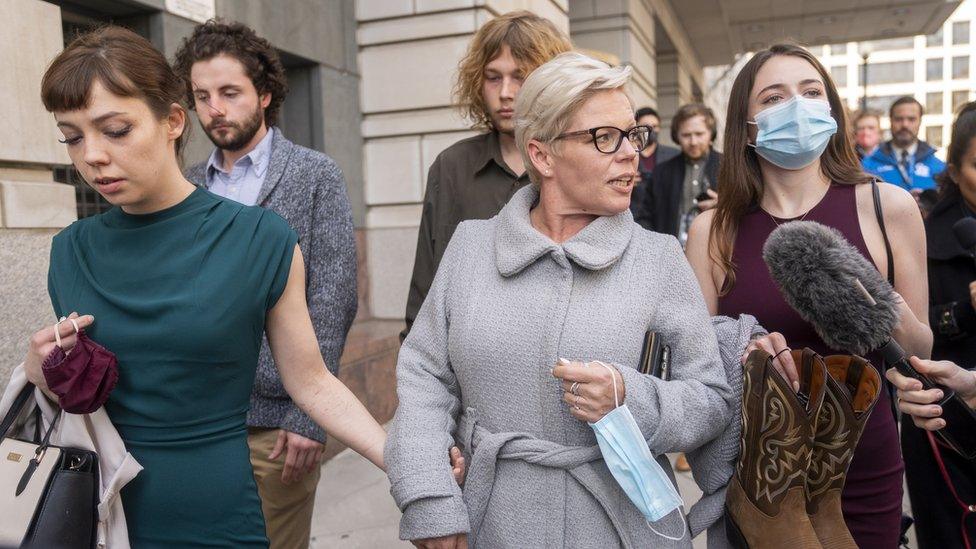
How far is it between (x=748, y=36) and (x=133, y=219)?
20921 mm

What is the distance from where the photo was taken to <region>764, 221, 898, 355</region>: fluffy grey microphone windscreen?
195cm

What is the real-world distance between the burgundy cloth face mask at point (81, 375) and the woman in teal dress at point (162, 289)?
38 millimetres

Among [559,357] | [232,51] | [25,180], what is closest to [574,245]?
[559,357]

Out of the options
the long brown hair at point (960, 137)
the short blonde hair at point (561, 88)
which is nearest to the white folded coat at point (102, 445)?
the short blonde hair at point (561, 88)

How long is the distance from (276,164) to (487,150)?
2.70 ft

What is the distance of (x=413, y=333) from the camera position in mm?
2219

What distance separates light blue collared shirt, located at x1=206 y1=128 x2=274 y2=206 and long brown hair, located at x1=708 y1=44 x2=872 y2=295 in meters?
1.66

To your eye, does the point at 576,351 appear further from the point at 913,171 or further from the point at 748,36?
the point at 748,36

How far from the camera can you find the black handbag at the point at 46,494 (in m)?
1.69

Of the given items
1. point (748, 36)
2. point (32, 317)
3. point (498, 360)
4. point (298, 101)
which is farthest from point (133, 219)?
point (748, 36)

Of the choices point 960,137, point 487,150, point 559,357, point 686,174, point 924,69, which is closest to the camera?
point 559,357

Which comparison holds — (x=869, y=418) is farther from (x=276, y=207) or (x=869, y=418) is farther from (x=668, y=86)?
(x=668, y=86)

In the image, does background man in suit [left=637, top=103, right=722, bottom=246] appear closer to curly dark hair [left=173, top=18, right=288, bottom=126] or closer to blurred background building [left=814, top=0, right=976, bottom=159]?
curly dark hair [left=173, top=18, right=288, bottom=126]

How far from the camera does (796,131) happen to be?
8.21ft
